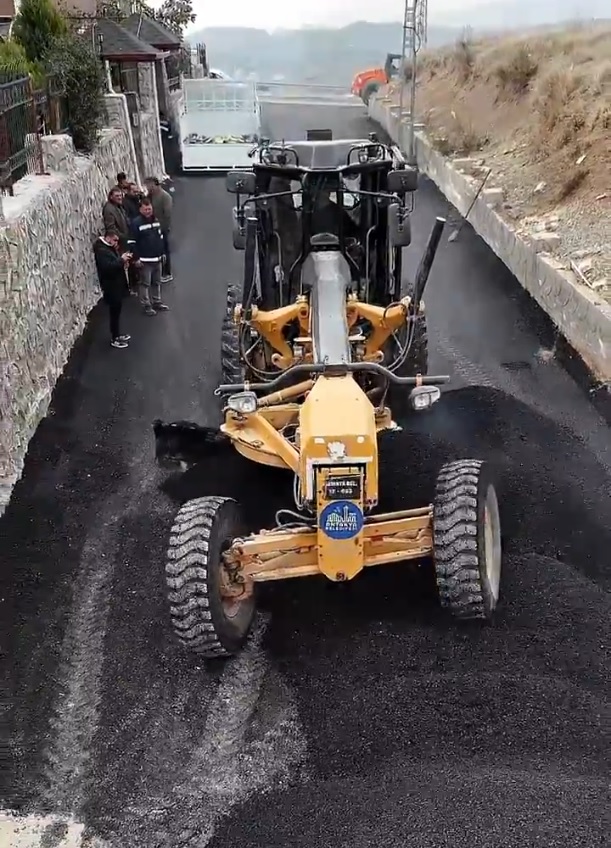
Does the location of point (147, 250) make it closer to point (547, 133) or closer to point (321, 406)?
point (321, 406)

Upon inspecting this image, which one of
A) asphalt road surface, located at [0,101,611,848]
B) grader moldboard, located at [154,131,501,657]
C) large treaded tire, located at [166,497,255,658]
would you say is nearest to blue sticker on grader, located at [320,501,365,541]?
grader moldboard, located at [154,131,501,657]

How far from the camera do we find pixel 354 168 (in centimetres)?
722

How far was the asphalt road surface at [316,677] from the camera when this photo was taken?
14.4 feet

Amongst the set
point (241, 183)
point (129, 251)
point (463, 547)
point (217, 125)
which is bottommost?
point (217, 125)

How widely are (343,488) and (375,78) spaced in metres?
42.6

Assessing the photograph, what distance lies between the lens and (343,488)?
16.6 feet

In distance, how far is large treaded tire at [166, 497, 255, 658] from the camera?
507 cm

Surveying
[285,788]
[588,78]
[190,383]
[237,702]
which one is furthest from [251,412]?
[588,78]

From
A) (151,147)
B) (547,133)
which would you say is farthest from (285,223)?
(151,147)

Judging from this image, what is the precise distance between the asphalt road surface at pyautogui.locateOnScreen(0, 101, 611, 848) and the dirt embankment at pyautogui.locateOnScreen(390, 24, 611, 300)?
14.2 ft

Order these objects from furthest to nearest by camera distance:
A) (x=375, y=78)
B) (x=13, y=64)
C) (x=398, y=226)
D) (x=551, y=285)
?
(x=375, y=78), (x=13, y=64), (x=551, y=285), (x=398, y=226)

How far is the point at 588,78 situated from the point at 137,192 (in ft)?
33.8

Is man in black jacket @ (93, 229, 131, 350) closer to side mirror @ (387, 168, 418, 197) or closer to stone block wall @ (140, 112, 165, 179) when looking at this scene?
side mirror @ (387, 168, 418, 197)

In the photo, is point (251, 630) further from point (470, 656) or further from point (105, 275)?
point (105, 275)
